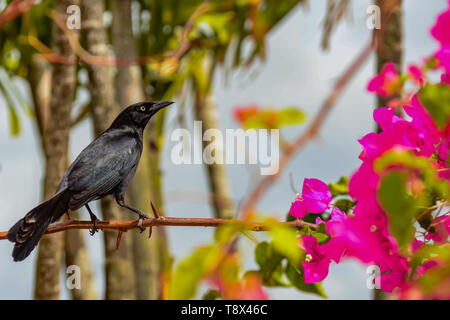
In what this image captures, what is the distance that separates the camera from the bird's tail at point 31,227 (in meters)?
0.59

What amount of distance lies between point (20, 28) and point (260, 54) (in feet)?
5.33

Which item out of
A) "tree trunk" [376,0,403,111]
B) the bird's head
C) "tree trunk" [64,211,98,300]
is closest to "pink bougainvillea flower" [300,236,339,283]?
the bird's head

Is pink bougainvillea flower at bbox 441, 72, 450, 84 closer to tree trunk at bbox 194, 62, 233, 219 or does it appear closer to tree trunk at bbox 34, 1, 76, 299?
tree trunk at bbox 34, 1, 76, 299

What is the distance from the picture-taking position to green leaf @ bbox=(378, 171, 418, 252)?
0.27 meters

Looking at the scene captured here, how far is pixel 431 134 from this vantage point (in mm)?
472

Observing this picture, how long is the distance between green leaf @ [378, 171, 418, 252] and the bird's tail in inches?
16.4

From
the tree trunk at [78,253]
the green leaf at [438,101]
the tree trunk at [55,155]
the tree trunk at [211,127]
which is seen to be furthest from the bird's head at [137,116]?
the tree trunk at [211,127]

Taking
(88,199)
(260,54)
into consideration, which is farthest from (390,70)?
(260,54)

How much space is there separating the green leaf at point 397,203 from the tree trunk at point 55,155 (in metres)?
1.56

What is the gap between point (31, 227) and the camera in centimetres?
62

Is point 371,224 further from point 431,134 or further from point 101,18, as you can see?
point 101,18

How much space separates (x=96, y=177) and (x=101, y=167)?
0.08 feet

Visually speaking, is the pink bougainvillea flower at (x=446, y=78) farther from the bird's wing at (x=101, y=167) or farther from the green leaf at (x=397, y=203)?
the bird's wing at (x=101, y=167)

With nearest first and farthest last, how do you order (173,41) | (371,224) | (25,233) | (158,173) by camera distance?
(371,224) → (25,233) → (158,173) → (173,41)
